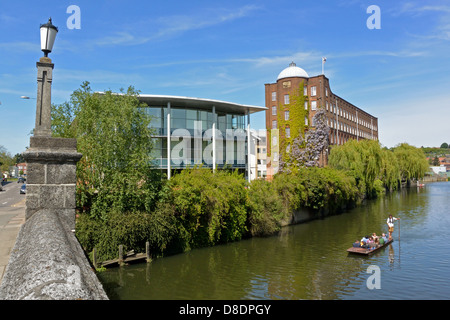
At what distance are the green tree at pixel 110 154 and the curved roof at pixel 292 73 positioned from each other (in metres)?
37.5

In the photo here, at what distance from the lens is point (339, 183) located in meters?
37.4

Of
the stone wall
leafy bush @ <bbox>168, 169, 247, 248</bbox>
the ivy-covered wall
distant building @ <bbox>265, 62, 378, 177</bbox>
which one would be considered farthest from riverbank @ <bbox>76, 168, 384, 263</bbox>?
distant building @ <bbox>265, 62, 378, 177</bbox>

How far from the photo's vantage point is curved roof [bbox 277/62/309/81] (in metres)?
53.2

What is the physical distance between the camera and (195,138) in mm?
37875

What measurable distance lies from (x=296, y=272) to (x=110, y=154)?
493 inches

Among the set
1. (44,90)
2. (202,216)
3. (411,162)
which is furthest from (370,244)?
(411,162)

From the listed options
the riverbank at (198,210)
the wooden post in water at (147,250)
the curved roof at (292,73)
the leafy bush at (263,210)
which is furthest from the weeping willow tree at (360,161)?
the wooden post in water at (147,250)

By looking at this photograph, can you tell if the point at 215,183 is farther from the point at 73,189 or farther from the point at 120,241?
the point at 73,189

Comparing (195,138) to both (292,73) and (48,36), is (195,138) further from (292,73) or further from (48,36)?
(48,36)

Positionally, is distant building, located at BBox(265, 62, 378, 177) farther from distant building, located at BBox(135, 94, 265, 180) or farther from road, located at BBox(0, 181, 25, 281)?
road, located at BBox(0, 181, 25, 281)

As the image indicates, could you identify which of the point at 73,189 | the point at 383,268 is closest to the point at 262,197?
the point at 383,268

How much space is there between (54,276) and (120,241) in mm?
16788

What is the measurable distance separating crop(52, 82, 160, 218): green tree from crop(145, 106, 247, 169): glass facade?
1386 centimetres

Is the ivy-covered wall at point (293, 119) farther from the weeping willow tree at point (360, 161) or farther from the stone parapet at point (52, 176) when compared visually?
the stone parapet at point (52, 176)
